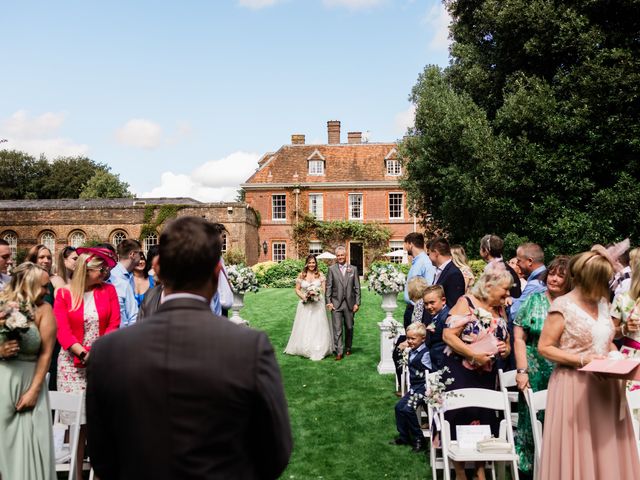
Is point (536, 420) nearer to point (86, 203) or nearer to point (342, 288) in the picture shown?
point (342, 288)

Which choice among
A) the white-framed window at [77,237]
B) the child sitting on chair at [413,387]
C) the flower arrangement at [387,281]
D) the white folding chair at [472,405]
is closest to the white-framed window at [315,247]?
the white-framed window at [77,237]

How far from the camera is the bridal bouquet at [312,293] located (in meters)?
11.3

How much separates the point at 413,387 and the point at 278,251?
3489 cm

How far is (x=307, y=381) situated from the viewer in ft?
31.2

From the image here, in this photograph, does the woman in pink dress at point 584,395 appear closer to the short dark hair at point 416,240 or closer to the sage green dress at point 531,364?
Answer: the sage green dress at point 531,364

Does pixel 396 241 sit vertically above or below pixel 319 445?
Result: above

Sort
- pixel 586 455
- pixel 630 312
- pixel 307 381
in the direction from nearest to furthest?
pixel 586 455
pixel 630 312
pixel 307 381

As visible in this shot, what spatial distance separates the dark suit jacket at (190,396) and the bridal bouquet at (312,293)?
9223mm

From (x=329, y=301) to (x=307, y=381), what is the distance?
209 cm

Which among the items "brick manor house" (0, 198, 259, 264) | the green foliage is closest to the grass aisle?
"brick manor house" (0, 198, 259, 264)

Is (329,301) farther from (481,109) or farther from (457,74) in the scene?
(457,74)

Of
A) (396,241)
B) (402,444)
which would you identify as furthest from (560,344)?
(396,241)

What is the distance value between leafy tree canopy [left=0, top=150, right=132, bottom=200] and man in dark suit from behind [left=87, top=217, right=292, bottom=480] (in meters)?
63.6

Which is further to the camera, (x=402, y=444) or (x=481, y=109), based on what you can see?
(x=481, y=109)
